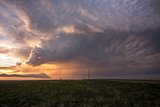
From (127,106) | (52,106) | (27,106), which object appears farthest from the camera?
(27,106)

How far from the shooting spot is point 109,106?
1962 cm

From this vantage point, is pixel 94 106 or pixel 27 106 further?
pixel 27 106

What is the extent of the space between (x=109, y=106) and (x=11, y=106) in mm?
11136

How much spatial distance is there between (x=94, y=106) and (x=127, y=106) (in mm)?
3058

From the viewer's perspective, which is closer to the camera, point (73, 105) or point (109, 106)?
point (109, 106)

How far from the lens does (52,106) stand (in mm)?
20875

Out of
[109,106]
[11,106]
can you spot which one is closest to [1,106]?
[11,106]

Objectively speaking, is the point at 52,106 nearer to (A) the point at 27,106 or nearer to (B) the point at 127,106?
(A) the point at 27,106

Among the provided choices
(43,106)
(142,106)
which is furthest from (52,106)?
(142,106)

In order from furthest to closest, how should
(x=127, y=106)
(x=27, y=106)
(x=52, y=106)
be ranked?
1. (x=27, y=106)
2. (x=52, y=106)
3. (x=127, y=106)

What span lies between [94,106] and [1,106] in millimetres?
10487

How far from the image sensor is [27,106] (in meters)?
22.9

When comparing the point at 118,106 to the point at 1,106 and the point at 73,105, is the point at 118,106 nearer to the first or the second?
the point at 73,105

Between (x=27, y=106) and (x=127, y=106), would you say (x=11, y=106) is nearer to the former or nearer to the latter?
(x=27, y=106)
